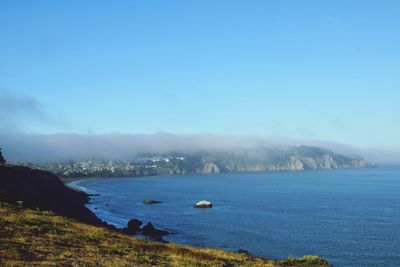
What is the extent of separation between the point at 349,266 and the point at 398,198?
100 m

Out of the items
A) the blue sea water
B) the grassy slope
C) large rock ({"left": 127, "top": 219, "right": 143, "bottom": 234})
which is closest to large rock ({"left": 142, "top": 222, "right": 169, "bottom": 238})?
the blue sea water

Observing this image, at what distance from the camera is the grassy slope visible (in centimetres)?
2469

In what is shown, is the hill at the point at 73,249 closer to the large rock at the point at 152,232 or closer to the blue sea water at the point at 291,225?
the blue sea water at the point at 291,225

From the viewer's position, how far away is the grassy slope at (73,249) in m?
24.7

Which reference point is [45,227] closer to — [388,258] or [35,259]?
[35,259]

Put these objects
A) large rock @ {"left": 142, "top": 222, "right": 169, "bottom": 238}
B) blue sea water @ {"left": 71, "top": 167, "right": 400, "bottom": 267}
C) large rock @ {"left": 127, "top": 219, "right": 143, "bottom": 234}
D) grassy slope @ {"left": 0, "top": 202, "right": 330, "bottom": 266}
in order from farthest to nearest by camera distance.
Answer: large rock @ {"left": 127, "top": 219, "right": 143, "bottom": 234}, large rock @ {"left": 142, "top": 222, "right": 169, "bottom": 238}, blue sea water @ {"left": 71, "top": 167, "right": 400, "bottom": 267}, grassy slope @ {"left": 0, "top": 202, "right": 330, "bottom": 266}

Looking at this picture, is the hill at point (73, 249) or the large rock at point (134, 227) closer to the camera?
the hill at point (73, 249)

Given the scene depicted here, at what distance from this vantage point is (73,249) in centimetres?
2847

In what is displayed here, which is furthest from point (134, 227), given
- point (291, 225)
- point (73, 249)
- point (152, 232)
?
point (73, 249)

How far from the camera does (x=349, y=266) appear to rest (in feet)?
199

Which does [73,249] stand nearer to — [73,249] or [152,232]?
[73,249]

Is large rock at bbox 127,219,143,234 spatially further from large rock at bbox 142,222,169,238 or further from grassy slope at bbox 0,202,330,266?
grassy slope at bbox 0,202,330,266

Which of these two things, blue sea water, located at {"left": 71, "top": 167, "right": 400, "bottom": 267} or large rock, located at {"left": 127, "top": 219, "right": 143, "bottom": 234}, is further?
large rock, located at {"left": 127, "top": 219, "right": 143, "bottom": 234}

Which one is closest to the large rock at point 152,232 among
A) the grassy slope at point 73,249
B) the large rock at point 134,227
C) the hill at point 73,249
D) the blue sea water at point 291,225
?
the blue sea water at point 291,225
